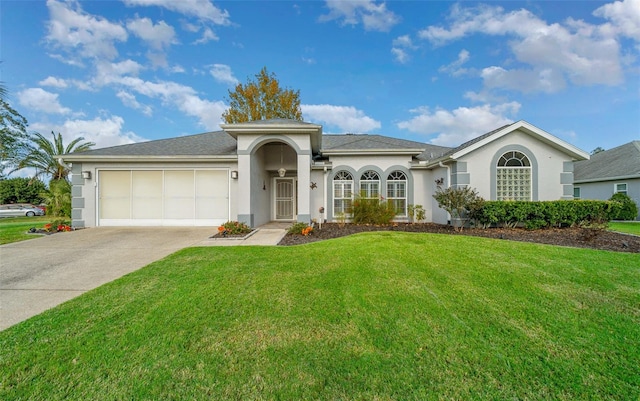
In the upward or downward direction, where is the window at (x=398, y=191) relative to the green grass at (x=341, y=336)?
upward

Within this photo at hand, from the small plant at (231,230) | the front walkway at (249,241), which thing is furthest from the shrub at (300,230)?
the small plant at (231,230)

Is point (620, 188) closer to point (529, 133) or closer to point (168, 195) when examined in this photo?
point (529, 133)

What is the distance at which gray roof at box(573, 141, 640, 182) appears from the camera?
1611cm

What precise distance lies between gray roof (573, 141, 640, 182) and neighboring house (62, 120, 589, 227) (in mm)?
9265

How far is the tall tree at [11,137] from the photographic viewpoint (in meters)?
21.0

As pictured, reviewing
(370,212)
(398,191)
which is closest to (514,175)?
(398,191)

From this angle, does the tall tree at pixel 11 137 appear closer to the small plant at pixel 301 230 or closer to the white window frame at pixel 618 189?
the small plant at pixel 301 230

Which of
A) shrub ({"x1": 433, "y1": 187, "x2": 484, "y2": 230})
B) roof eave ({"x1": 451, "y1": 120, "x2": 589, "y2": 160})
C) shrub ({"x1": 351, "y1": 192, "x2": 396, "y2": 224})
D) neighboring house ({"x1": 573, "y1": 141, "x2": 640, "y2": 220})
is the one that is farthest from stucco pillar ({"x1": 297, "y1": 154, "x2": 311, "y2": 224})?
neighboring house ({"x1": 573, "y1": 141, "x2": 640, "y2": 220})

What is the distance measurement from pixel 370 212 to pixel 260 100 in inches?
666

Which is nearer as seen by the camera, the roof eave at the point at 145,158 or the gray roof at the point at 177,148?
the roof eave at the point at 145,158

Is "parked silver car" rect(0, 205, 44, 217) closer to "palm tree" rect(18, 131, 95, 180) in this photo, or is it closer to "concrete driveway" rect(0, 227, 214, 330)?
"palm tree" rect(18, 131, 95, 180)

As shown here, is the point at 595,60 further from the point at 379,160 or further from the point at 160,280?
the point at 160,280

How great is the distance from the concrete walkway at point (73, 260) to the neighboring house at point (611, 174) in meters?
21.0

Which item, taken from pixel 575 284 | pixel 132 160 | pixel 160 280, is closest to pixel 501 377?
pixel 575 284
